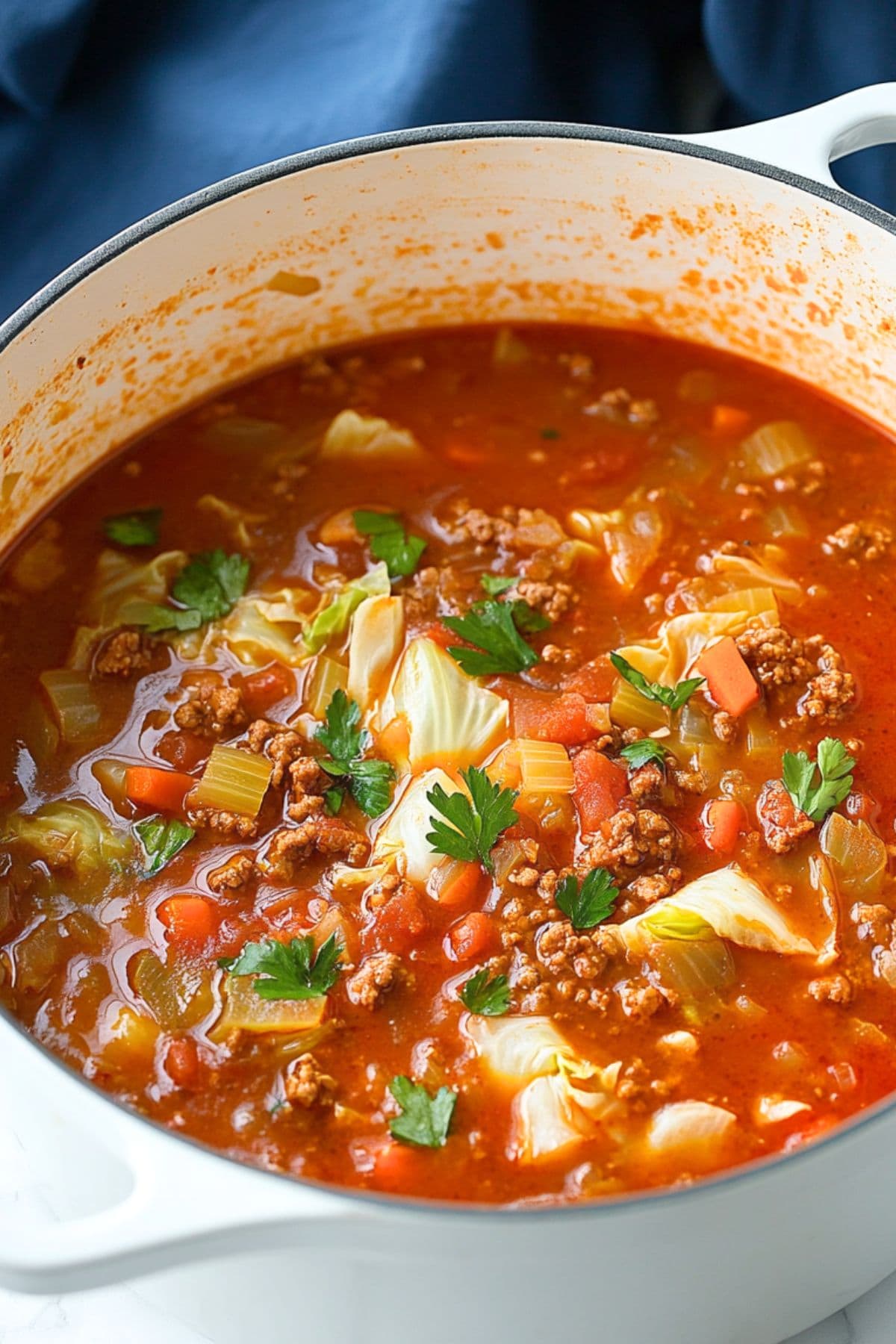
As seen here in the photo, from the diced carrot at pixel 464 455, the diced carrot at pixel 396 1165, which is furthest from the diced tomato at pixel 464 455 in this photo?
the diced carrot at pixel 396 1165

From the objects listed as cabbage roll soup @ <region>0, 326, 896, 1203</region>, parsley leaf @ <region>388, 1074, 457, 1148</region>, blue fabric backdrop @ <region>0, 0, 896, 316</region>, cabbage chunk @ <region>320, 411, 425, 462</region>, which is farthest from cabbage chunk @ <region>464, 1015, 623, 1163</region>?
blue fabric backdrop @ <region>0, 0, 896, 316</region>

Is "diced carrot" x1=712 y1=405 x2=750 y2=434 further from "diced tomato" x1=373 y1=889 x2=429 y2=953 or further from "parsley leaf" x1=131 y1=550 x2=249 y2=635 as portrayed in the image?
"diced tomato" x1=373 y1=889 x2=429 y2=953

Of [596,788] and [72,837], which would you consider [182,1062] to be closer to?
[72,837]

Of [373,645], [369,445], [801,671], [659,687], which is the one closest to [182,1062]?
[373,645]

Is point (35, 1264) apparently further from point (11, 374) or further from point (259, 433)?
point (259, 433)

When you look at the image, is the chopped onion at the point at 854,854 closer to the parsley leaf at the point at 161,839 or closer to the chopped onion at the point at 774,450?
the chopped onion at the point at 774,450
